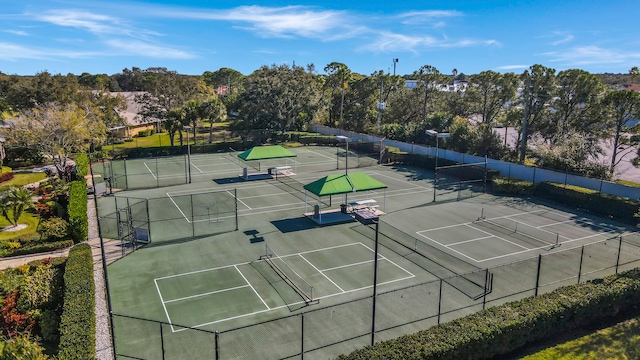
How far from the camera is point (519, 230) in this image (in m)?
24.7

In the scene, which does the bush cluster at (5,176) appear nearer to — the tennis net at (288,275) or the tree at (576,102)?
the tennis net at (288,275)

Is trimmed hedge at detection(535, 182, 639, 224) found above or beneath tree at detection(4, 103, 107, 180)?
beneath

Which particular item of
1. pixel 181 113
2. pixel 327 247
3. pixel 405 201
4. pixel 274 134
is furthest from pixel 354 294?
pixel 274 134

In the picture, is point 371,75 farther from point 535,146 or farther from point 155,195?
point 155,195

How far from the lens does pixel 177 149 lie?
161 ft

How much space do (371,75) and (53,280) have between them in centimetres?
5624

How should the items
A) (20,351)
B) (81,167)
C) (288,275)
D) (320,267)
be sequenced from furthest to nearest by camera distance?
(81,167) → (320,267) → (288,275) → (20,351)

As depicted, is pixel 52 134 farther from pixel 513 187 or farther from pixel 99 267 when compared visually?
pixel 513 187

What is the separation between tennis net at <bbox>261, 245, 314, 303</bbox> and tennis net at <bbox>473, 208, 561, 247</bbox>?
12.6m

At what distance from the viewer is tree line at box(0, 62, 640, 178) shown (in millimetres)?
34781

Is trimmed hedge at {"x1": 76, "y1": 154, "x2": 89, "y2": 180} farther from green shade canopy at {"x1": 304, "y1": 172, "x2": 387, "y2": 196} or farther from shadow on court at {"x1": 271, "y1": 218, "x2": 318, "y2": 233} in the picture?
green shade canopy at {"x1": 304, "y1": 172, "x2": 387, "y2": 196}

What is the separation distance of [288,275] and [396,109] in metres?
48.9

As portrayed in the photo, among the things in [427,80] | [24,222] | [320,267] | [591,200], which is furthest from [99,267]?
[427,80]

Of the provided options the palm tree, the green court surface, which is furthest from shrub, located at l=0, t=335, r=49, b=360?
the palm tree
